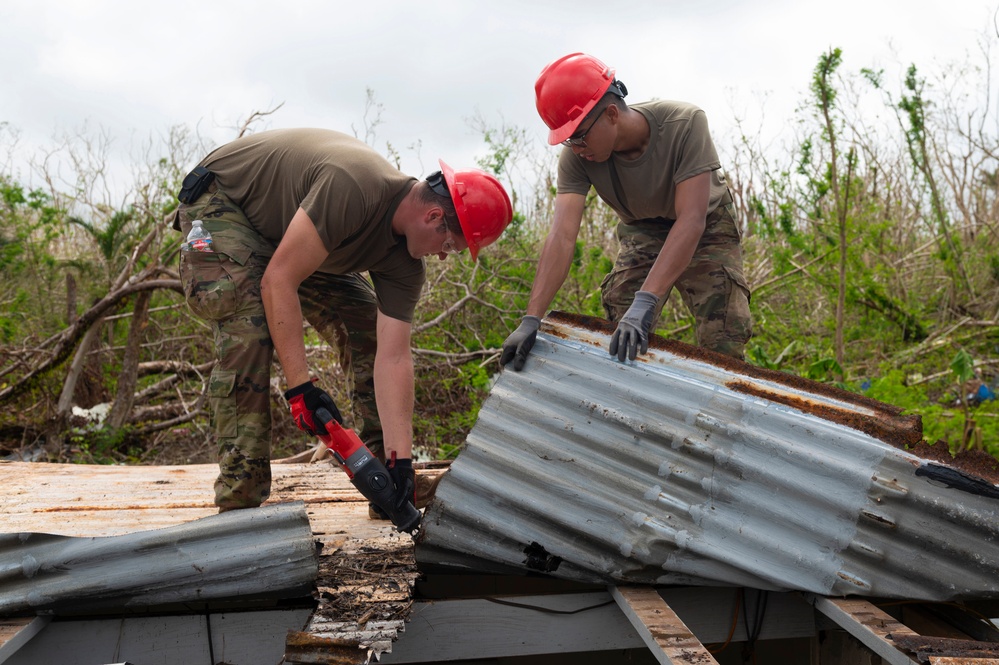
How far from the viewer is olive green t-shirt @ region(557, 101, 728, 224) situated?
3.12m

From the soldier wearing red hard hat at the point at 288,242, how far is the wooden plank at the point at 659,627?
839 millimetres

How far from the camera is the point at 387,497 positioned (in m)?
2.48

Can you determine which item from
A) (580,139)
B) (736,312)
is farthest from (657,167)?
(736,312)

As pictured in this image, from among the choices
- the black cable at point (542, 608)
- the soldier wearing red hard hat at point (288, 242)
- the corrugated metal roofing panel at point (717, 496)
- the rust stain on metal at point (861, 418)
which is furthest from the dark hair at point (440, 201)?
the black cable at point (542, 608)

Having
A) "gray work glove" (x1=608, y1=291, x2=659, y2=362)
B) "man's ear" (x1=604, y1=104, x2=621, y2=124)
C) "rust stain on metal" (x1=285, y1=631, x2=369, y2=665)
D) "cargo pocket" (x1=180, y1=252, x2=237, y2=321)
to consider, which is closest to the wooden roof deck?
"rust stain on metal" (x1=285, y1=631, x2=369, y2=665)

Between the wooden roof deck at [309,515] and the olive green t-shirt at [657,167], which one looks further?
the olive green t-shirt at [657,167]

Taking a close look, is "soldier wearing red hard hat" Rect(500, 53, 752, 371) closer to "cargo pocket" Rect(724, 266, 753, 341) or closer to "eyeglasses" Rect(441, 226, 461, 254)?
"cargo pocket" Rect(724, 266, 753, 341)

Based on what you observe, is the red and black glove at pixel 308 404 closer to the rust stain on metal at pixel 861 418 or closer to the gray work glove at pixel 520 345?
the gray work glove at pixel 520 345

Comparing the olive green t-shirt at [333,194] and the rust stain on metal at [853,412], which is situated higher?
the olive green t-shirt at [333,194]

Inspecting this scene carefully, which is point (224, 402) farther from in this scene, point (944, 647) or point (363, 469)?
point (944, 647)

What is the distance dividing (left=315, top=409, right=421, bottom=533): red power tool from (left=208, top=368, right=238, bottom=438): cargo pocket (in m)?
0.38

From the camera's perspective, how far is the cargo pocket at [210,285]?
2670 mm

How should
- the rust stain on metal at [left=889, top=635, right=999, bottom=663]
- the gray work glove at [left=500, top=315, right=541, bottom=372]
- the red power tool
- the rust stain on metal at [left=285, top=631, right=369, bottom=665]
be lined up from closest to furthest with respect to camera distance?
the rust stain on metal at [left=889, top=635, right=999, bottom=663] → the rust stain on metal at [left=285, top=631, right=369, bottom=665] → the red power tool → the gray work glove at [left=500, top=315, right=541, bottom=372]

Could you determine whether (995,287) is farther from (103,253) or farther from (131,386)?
(103,253)
